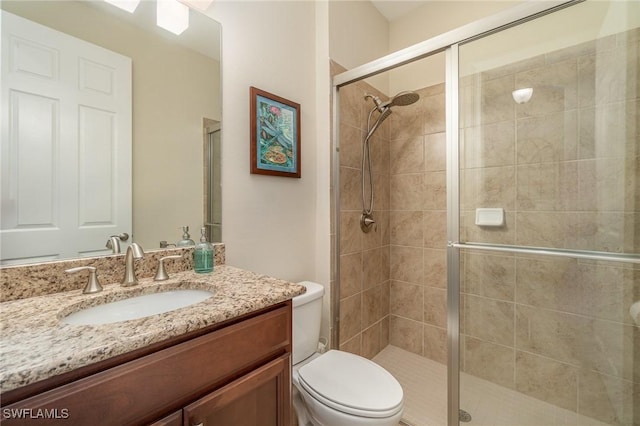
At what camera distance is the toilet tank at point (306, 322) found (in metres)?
1.31

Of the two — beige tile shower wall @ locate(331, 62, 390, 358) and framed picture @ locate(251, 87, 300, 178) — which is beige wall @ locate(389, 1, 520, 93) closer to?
beige tile shower wall @ locate(331, 62, 390, 358)

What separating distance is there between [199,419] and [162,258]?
588mm

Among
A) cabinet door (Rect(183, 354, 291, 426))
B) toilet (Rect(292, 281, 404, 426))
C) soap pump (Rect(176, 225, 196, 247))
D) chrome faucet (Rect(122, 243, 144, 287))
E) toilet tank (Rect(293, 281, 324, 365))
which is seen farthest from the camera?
toilet tank (Rect(293, 281, 324, 365))

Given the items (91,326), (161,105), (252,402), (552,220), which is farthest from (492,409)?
(161,105)

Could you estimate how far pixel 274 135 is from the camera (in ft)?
4.88

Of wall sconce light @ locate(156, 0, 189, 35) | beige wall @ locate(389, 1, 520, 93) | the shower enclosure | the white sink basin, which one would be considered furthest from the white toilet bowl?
beige wall @ locate(389, 1, 520, 93)

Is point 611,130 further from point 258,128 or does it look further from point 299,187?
point 258,128

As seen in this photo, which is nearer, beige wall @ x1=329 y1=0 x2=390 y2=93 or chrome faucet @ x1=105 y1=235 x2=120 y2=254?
chrome faucet @ x1=105 y1=235 x2=120 y2=254

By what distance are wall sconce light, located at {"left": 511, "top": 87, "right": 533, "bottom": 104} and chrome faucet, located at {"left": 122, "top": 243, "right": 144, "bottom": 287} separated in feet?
5.89

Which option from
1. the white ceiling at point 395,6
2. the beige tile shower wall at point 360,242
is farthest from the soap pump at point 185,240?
the white ceiling at point 395,6

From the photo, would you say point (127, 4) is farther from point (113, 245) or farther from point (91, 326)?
point (91, 326)

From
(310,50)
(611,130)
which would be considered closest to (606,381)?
(611,130)

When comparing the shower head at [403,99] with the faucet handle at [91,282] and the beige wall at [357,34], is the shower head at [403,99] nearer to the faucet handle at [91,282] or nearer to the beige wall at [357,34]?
the beige wall at [357,34]

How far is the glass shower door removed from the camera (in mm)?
1154
